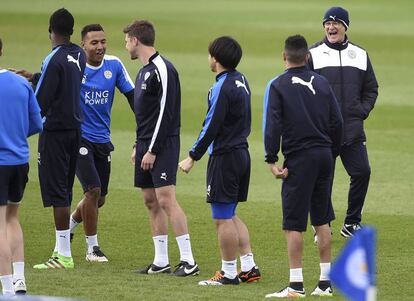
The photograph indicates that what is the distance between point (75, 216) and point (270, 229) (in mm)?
2401

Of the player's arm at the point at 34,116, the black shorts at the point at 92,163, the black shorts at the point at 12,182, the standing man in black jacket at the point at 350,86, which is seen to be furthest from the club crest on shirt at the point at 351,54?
the black shorts at the point at 12,182

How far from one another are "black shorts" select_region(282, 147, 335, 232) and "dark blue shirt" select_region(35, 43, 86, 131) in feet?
7.92

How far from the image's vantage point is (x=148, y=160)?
10.9 m

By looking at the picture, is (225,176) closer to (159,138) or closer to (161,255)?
(159,138)

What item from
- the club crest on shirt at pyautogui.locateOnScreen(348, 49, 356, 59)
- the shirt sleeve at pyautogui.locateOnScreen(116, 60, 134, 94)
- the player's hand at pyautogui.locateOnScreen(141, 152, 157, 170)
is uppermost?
the club crest on shirt at pyautogui.locateOnScreen(348, 49, 356, 59)

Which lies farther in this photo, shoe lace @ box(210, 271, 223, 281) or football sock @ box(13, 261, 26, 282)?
shoe lace @ box(210, 271, 223, 281)

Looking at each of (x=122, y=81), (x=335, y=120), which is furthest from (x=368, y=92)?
(x=335, y=120)

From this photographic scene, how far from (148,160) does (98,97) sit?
1.47 metres

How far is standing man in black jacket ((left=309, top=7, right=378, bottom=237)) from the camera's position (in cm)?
1290

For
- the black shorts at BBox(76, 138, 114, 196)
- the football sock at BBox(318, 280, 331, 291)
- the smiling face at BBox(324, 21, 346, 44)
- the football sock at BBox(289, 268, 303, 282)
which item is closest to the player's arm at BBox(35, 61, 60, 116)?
the black shorts at BBox(76, 138, 114, 196)

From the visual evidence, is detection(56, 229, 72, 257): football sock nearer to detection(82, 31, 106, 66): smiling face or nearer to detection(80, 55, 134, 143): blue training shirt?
detection(80, 55, 134, 143): blue training shirt

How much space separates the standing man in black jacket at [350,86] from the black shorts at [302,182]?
302cm

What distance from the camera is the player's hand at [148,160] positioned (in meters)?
10.9

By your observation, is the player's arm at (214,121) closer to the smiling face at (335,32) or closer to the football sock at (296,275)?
the football sock at (296,275)
